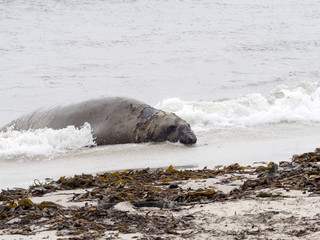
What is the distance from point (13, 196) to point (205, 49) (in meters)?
17.6

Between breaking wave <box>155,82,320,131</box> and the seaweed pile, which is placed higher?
breaking wave <box>155,82,320,131</box>

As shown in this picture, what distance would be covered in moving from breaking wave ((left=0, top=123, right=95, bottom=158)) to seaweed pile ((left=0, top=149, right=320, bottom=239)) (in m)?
2.81

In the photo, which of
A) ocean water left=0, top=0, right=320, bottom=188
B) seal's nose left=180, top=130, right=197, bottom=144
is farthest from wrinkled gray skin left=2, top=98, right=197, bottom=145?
ocean water left=0, top=0, right=320, bottom=188

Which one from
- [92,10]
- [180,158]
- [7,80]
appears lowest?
[180,158]

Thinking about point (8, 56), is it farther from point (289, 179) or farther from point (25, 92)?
point (289, 179)

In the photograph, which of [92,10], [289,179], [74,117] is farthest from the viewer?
[92,10]

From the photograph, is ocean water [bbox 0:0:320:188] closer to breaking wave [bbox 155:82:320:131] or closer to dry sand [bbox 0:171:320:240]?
breaking wave [bbox 155:82:320:131]

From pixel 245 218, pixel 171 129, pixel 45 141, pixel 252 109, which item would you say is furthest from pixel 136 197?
pixel 252 109

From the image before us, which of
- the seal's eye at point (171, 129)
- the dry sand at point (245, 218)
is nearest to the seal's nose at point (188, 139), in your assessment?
the seal's eye at point (171, 129)

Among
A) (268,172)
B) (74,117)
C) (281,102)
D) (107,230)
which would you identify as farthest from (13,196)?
(281,102)

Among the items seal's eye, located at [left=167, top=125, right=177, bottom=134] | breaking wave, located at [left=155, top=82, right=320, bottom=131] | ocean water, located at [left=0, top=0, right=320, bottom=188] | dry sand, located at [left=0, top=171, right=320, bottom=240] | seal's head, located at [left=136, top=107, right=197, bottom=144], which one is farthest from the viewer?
breaking wave, located at [left=155, top=82, right=320, bottom=131]

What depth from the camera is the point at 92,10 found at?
29.2 meters

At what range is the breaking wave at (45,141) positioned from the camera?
810 centimetres

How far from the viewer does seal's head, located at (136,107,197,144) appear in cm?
882
